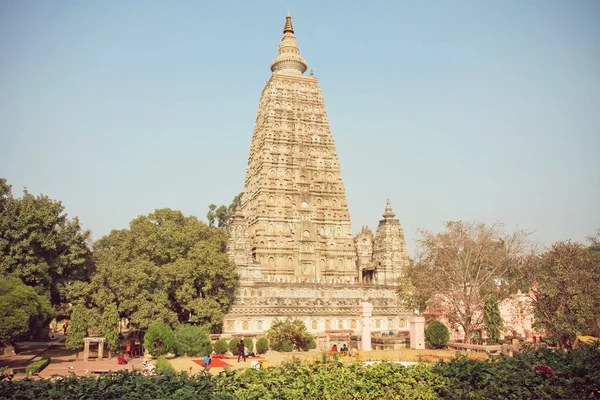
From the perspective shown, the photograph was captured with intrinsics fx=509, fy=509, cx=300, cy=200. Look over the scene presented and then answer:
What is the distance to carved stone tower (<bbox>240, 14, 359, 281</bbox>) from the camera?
191 feet

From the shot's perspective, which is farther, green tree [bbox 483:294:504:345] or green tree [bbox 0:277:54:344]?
green tree [bbox 483:294:504:345]

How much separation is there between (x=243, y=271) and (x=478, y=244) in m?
23.3

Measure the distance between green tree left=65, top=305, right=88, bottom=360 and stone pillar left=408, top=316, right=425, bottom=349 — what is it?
2305cm

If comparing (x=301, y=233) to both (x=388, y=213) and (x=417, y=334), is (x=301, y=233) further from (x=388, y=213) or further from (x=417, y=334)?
(x=417, y=334)

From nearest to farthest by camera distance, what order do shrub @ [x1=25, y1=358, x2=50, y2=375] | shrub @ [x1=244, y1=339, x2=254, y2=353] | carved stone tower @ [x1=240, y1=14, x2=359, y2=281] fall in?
shrub @ [x1=25, y1=358, x2=50, y2=375] < shrub @ [x1=244, y1=339, x2=254, y2=353] < carved stone tower @ [x1=240, y1=14, x2=359, y2=281]

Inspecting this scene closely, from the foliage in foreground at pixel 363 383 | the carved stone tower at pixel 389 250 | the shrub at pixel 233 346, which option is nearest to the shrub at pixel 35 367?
the foliage in foreground at pixel 363 383

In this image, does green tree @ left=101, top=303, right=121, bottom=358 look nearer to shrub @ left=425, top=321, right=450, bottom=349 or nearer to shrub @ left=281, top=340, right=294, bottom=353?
shrub @ left=281, top=340, right=294, bottom=353

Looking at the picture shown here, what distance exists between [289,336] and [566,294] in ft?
62.1

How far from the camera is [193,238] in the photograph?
4466 cm

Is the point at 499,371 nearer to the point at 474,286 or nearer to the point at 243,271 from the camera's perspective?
the point at 474,286

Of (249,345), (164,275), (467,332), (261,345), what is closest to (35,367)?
(249,345)

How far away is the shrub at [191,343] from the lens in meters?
33.9

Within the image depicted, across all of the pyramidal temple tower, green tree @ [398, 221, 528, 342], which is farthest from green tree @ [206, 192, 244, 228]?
green tree @ [398, 221, 528, 342]

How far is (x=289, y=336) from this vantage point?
3709cm
